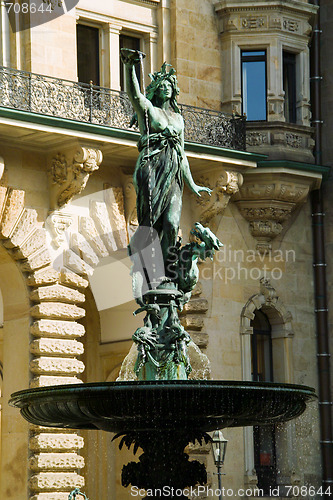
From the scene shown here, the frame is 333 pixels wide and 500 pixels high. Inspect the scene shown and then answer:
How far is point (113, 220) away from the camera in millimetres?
27516

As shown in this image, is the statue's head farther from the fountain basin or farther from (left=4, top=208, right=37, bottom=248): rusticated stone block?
(left=4, top=208, right=37, bottom=248): rusticated stone block

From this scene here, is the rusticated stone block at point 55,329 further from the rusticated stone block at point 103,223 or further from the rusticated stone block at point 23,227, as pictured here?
the rusticated stone block at point 103,223

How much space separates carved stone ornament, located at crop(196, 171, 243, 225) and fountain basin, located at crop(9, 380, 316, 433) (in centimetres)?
1406

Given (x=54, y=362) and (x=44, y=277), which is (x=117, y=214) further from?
(x=54, y=362)

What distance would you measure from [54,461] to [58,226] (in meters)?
4.58

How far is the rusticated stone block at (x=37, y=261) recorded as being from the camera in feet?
85.0

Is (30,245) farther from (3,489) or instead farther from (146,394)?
(146,394)

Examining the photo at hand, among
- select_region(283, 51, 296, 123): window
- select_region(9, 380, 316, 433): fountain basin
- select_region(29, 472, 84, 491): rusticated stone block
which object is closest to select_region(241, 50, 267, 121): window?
select_region(283, 51, 296, 123): window

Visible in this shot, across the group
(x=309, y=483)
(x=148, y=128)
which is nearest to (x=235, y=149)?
(x=309, y=483)

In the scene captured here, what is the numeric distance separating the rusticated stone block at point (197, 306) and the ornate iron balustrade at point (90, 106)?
3.36 meters

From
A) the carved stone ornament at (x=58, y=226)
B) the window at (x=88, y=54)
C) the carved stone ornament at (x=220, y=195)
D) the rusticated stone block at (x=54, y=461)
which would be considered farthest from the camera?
the carved stone ornament at (x=220, y=195)

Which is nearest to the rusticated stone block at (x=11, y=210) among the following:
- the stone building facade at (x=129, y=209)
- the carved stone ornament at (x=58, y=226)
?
the stone building facade at (x=129, y=209)

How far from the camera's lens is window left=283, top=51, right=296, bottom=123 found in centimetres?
3077

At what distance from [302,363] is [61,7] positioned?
31.5 ft
